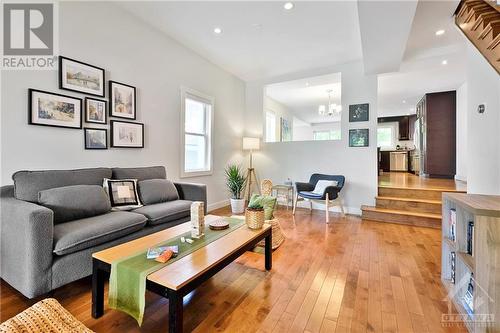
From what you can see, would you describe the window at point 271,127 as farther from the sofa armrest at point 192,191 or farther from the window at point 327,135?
the window at point 327,135

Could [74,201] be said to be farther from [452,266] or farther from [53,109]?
[452,266]

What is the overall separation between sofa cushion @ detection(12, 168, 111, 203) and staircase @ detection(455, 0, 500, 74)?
3.78m

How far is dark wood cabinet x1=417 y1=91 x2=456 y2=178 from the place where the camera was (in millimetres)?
5777

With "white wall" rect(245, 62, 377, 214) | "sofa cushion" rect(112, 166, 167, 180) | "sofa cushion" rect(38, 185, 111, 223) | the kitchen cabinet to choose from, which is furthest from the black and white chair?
the kitchen cabinet

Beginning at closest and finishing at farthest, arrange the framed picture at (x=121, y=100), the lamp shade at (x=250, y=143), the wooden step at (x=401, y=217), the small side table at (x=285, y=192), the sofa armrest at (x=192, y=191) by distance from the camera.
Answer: the framed picture at (x=121, y=100) → the sofa armrest at (x=192, y=191) → the wooden step at (x=401, y=217) → the small side table at (x=285, y=192) → the lamp shade at (x=250, y=143)

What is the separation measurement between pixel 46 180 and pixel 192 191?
1.50 meters

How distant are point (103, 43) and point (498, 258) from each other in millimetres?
3921

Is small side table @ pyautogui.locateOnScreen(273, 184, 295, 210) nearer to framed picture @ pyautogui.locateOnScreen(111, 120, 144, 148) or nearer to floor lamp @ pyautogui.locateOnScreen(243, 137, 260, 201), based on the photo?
floor lamp @ pyautogui.locateOnScreen(243, 137, 260, 201)

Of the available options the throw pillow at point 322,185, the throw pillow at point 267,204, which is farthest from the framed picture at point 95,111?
the throw pillow at point 322,185

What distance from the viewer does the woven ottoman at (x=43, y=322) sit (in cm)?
89

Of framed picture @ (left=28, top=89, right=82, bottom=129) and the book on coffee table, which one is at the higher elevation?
framed picture @ (left=28, top=89, right=82, bottom=129)

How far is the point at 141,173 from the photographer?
114 inches

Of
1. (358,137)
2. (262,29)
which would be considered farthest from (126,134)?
(358,137)

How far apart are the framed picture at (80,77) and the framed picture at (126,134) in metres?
0.40
